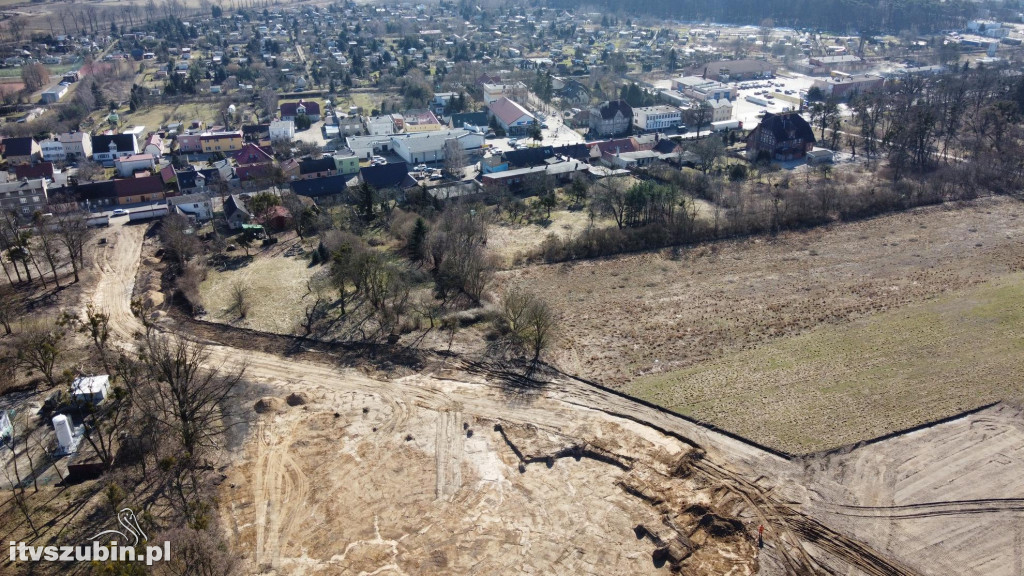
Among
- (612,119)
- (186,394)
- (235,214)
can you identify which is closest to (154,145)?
(235,214)

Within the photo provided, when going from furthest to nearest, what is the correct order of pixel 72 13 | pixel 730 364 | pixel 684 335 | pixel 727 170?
pixel 72 13
pixel 727 170
pixel 684 335
pixel 730 364

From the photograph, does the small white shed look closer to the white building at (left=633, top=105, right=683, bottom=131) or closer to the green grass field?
the green grass field

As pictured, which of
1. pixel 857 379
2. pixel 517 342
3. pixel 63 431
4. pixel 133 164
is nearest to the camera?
pixel 63 431

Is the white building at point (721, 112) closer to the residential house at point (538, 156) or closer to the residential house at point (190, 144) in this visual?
the residential house at point (538, 156)

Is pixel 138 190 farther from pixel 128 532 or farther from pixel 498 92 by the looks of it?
pixel 498 92

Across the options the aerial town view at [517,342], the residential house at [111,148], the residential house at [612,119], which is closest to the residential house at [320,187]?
the aerial town view at [517,342]

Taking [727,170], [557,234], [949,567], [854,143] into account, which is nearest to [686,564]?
[949,567]

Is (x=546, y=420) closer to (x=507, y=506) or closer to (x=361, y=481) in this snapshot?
(x=507, y=506)
